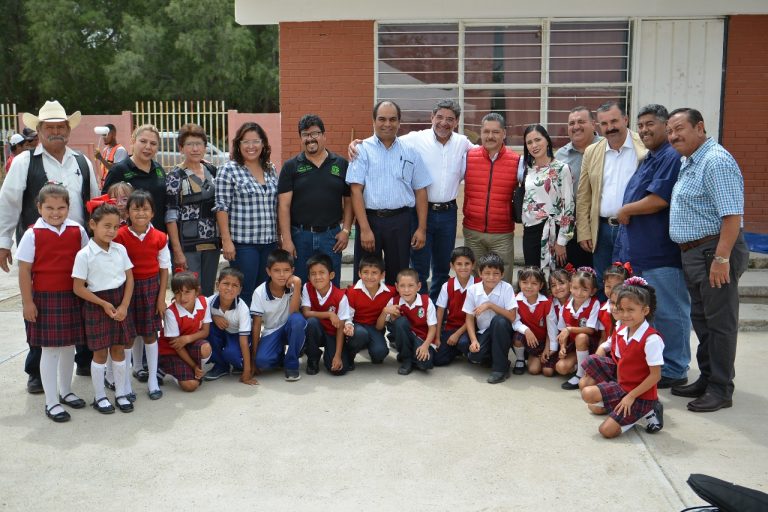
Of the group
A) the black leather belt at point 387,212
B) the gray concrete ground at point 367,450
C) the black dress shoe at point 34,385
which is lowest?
the gray concrete ground at point 367,450

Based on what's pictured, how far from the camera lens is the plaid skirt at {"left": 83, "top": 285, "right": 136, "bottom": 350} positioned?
15.1ft

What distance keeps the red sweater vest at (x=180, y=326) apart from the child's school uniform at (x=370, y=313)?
1.09 meters

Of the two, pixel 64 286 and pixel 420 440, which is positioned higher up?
pixel 64 286

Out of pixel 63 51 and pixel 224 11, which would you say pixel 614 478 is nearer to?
pixel 224 11

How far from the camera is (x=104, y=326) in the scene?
466cm

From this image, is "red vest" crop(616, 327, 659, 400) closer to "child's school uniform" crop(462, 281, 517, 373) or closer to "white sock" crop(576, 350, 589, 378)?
"white sock" crop(576, 350, 589, 378)

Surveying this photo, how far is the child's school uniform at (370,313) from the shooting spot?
5582 millimetres

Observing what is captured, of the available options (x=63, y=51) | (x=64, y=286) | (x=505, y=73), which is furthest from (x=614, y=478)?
(x=63, y=51)

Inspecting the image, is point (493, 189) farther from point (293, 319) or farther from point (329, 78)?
point (329, 78)

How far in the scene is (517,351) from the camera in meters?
5.59

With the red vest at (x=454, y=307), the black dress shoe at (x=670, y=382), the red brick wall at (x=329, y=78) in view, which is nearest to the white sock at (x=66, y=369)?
the red vest at (x=454, y=307)

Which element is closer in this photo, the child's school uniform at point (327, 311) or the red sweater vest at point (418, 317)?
the child's school uniform at point (327, 311)

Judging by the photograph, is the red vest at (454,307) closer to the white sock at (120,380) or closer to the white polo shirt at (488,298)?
the white polo shirt at (488,298)

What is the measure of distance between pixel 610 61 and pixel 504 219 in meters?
4.29
